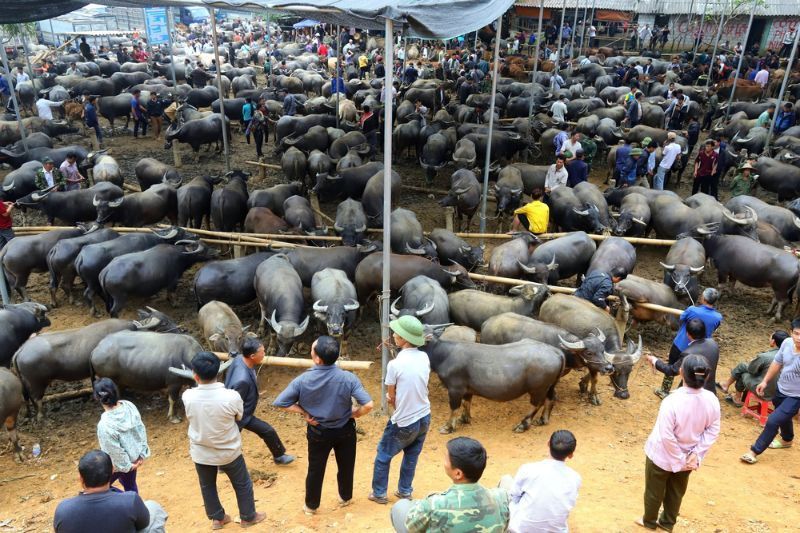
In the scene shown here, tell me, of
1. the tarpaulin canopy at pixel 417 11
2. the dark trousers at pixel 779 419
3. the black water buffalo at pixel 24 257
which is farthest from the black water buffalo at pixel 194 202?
the dark trousers at pixel 779 419

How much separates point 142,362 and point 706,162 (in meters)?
13.0

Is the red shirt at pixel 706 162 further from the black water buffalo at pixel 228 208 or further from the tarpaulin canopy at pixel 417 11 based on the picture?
the black water buffalo at pixel 228 208

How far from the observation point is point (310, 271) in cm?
1069

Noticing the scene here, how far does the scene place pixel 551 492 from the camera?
3.99 meters

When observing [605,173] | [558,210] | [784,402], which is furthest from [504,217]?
[784,402]

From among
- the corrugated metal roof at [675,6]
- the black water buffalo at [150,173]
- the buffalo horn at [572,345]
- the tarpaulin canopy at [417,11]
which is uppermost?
the corrugated metal roof at [675,6]

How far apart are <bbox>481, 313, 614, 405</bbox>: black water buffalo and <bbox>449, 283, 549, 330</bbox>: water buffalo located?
47 cm

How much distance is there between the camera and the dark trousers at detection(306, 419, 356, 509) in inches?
207

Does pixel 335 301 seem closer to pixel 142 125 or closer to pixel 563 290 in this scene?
pixel 563 290

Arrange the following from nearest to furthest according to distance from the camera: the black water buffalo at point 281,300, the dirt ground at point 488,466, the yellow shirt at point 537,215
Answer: the dirt ground at point 488,466, the black water buffalo at point 281,300, the yellow shirt at point 537,215

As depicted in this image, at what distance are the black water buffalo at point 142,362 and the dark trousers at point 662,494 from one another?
19.0 feet

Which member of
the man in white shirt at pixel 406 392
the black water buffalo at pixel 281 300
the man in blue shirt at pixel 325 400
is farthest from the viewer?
the black water buffalo at pixel 281 300

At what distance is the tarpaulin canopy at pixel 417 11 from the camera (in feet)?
23.4

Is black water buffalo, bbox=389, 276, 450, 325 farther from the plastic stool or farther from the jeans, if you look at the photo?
the jeans
